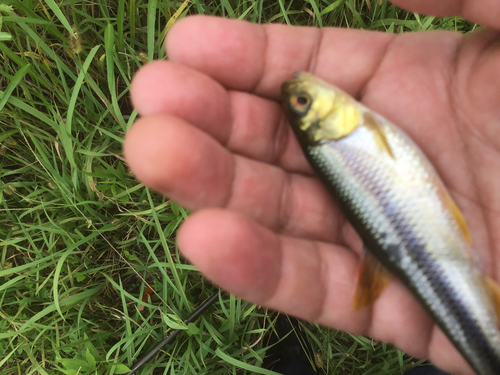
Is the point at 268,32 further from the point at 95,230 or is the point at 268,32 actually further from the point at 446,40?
the point at 95,230

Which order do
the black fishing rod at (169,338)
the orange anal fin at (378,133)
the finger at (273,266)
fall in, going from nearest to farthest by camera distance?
the finger at (273,266), the orange anal fin at (378,133), the black fishing rod at (169,338)

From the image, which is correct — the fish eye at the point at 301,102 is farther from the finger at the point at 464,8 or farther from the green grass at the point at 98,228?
the green grass at the point at 98,228

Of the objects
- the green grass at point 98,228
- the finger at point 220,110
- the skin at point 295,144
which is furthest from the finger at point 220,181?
the green grass at point 98,228

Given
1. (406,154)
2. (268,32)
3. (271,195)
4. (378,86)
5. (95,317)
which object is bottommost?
(95,317)

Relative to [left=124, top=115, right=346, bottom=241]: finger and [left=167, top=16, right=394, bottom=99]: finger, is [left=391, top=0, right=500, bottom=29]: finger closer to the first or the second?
[left=167, top=16, right=394, bottom=99]: finger

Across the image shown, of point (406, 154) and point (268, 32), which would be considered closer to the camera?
point (406, 154)

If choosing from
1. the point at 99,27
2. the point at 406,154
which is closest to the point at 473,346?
the point at 406,154

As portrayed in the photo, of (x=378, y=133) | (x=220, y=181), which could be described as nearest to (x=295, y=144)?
(x=378, y=133)
